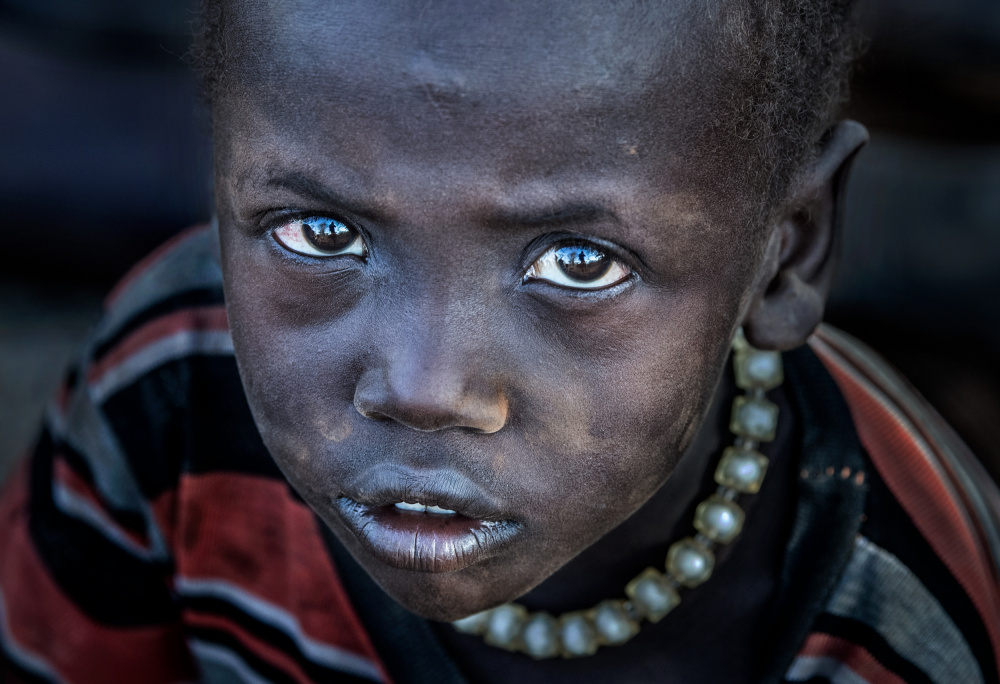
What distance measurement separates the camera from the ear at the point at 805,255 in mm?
824

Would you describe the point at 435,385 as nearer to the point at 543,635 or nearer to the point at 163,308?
the point at 543,635

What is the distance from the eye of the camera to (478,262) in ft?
2.12

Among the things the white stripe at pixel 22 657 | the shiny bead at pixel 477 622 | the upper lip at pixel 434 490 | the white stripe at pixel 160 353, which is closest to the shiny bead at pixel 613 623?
the shiny bead at pixel 477 622

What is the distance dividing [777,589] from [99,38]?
162 cm

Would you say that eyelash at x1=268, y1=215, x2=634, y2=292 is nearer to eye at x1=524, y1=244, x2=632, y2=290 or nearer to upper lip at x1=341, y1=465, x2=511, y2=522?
eye at x1=524, y1=244, x2=632, y2=290

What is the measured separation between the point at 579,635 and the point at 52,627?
59cm

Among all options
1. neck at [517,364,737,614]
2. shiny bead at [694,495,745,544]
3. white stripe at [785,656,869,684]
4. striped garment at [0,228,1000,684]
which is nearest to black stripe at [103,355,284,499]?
striped garment at [0,228,1000,684]

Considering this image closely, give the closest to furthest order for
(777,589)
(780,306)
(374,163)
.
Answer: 1. (374,163)
2. (780,306)
3. (777,589)

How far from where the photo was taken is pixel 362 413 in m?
0.68

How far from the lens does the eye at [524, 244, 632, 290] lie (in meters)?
0.67

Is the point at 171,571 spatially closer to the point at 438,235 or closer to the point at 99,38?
the point at 438,235

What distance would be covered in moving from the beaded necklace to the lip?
245 millimetres

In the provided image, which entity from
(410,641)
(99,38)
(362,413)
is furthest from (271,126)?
(99,38)

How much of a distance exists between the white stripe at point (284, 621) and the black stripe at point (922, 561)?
502 mm
